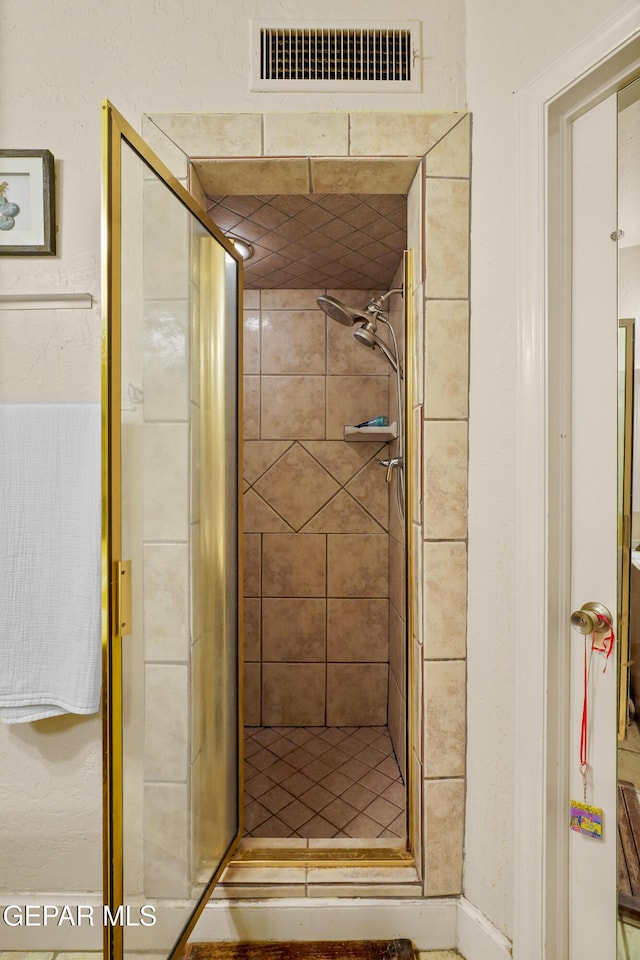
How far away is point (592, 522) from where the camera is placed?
992 mm

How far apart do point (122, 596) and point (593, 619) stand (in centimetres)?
87

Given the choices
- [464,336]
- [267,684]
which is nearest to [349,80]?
[464,336]

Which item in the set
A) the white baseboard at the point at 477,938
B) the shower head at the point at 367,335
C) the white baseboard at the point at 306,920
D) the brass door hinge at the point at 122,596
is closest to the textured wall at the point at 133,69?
the white baseboard at the point at 306,920

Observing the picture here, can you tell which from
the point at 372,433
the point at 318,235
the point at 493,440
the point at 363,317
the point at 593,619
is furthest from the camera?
the point at 372,433

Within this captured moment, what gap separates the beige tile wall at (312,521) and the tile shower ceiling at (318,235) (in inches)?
8.1

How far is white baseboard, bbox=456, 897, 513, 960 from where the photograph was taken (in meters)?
1.09

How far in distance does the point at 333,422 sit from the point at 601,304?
1.46 metres

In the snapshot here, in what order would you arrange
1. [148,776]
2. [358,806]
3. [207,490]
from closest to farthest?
[148,776], [207,490], [358,806]

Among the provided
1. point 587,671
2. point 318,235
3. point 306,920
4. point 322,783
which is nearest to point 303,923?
point 306,920

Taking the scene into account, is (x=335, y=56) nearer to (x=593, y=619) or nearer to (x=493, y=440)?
(x=493, y=440)

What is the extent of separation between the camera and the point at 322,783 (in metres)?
1.80

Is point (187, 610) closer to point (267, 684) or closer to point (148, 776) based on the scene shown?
point (148, 776)

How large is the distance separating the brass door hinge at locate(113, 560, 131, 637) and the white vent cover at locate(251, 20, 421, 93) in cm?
115

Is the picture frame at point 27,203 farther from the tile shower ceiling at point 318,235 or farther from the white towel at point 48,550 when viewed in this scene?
the tile shower ceiling at point 318,235
